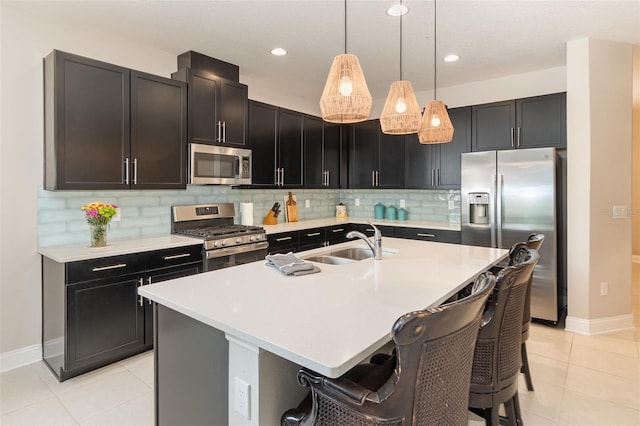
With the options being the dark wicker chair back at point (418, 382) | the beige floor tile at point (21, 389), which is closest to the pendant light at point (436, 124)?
the dark wicker chair back at point (418, 382)

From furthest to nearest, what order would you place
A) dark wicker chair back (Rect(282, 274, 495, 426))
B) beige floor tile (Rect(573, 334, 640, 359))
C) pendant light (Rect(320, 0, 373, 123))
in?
1. beige floor tile (Rect(573, 334, 640, 359))
2. pendant light (Rect(320, 0, 373, 123))
3. dark wicker chair back (Rect(282, 274, 495, 426))

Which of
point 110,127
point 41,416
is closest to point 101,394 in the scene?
point 41,416

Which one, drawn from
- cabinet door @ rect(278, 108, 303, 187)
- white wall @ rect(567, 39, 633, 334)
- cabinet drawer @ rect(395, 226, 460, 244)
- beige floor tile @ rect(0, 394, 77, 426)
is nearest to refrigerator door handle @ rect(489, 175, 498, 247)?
cabinet drawer @ rect(395, 226, 460, 244)

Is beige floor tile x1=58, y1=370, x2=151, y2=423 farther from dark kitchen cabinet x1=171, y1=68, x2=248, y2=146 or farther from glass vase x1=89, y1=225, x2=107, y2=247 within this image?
dark kitchen cabinet x1=171, y1=68, x2=248, y2=146

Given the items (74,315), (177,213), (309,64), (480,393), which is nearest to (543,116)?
(309,64)

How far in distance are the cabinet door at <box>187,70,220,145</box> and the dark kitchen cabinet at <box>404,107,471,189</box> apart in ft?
8.12

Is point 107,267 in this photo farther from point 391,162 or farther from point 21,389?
point 391,162

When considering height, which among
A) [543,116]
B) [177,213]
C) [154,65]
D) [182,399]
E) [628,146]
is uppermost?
[154,65]

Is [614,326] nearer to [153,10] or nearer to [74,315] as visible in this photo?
[74,315]

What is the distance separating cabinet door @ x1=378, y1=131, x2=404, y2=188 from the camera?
4.88 metres

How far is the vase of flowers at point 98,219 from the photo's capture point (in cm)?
278

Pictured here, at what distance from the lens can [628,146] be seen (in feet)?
11.4

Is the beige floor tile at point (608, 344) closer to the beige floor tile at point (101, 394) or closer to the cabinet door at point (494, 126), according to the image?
the cabinet door at point (494, 126)

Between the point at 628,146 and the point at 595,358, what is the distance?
6.59 ft
